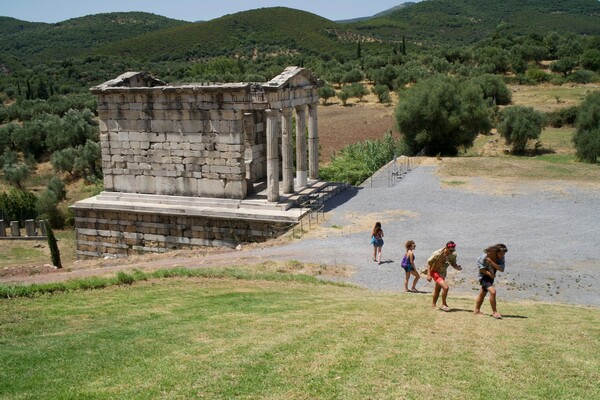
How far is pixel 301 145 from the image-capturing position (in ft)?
80.3

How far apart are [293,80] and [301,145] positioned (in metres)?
2.66

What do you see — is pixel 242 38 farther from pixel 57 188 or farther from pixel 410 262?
pixel 410 262

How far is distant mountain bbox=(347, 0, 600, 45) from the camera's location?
149 meters

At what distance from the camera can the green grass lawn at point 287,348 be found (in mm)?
7664

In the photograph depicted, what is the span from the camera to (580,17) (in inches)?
6570

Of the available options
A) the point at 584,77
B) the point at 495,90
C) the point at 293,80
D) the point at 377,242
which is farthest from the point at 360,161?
the point at 584,77

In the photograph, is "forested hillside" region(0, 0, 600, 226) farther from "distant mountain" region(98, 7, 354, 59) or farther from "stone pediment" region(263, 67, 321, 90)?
"stone pediment" region(263, 67, 321, 90)

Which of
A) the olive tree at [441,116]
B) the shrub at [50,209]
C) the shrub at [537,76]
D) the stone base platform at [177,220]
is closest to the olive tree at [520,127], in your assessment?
the olive tree at [441,116]

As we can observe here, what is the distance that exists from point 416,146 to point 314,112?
564 inches

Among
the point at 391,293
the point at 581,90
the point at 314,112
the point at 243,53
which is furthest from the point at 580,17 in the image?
the point at 391,293

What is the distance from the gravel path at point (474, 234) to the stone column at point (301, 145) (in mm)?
1687

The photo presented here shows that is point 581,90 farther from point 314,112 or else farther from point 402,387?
point 402,387

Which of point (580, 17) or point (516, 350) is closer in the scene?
point (516, 350)

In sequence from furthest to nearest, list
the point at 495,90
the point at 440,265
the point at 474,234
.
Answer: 1. the point at 495,90
2. the point at 474,234
3. the point at 440,265
